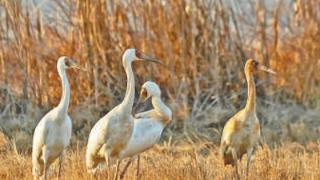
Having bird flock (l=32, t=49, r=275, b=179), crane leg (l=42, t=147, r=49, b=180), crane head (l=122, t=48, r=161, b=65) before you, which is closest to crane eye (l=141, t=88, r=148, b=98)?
bird flock (l=32, t=49, r=275, b=179)

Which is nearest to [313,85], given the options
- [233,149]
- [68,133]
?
[233,149]

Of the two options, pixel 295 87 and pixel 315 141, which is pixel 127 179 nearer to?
pixel 315 141

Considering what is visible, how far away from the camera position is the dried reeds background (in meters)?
11.6

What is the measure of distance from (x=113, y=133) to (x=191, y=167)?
0.72 m

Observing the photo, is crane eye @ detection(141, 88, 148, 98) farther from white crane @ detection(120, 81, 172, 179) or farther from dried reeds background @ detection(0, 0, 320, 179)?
dried reeds background @ detection(0, 0, 320, 179)

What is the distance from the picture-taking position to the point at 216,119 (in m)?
11.6

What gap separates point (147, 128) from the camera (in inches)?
351

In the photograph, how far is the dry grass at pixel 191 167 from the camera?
7.88m

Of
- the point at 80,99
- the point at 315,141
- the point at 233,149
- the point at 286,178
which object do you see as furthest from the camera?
the point at 80,99

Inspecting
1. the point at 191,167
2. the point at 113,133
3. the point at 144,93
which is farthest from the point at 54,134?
the point at 144,93

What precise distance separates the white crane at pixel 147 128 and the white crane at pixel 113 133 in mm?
144

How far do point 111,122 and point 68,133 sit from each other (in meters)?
0.48

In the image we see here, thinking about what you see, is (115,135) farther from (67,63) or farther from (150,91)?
(150,91)

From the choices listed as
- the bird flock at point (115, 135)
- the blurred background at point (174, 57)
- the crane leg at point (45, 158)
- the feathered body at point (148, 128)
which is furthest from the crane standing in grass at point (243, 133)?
the blurred background at point (174, 57)
